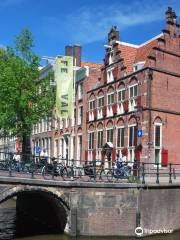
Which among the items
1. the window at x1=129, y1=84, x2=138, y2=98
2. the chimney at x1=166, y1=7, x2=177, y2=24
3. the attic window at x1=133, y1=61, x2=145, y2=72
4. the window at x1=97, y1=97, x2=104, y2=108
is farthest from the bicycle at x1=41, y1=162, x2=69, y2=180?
the chimney at x1=166, y1=7, x2=177, y2=24

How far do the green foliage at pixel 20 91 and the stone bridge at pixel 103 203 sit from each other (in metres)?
10.6

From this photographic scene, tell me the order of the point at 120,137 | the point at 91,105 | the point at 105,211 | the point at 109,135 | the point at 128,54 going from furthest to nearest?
the point at 91,105, the point at 128,54, the point at 109,135, the point at 120,137, the point at 105,211

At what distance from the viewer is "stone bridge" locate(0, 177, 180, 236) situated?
1827 cm

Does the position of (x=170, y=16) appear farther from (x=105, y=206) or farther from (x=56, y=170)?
(x=105, y=206)

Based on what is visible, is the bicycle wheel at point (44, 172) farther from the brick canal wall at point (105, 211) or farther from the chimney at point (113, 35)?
the chimney at point (113, 35)

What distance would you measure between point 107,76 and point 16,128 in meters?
8.30

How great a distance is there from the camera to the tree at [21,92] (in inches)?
1126

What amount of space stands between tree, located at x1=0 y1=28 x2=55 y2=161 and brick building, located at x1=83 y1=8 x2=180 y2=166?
477cm

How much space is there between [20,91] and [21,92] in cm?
9

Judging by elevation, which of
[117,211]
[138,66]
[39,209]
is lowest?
[39,209]

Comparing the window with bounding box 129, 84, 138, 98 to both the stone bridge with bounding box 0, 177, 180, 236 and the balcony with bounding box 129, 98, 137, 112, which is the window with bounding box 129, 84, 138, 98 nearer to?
the balcony with bounding box 129, 98, 137, 112

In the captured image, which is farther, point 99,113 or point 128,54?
point 99,113

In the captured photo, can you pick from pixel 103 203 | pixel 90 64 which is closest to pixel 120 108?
pixel 103 203

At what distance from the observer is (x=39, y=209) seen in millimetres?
24031
